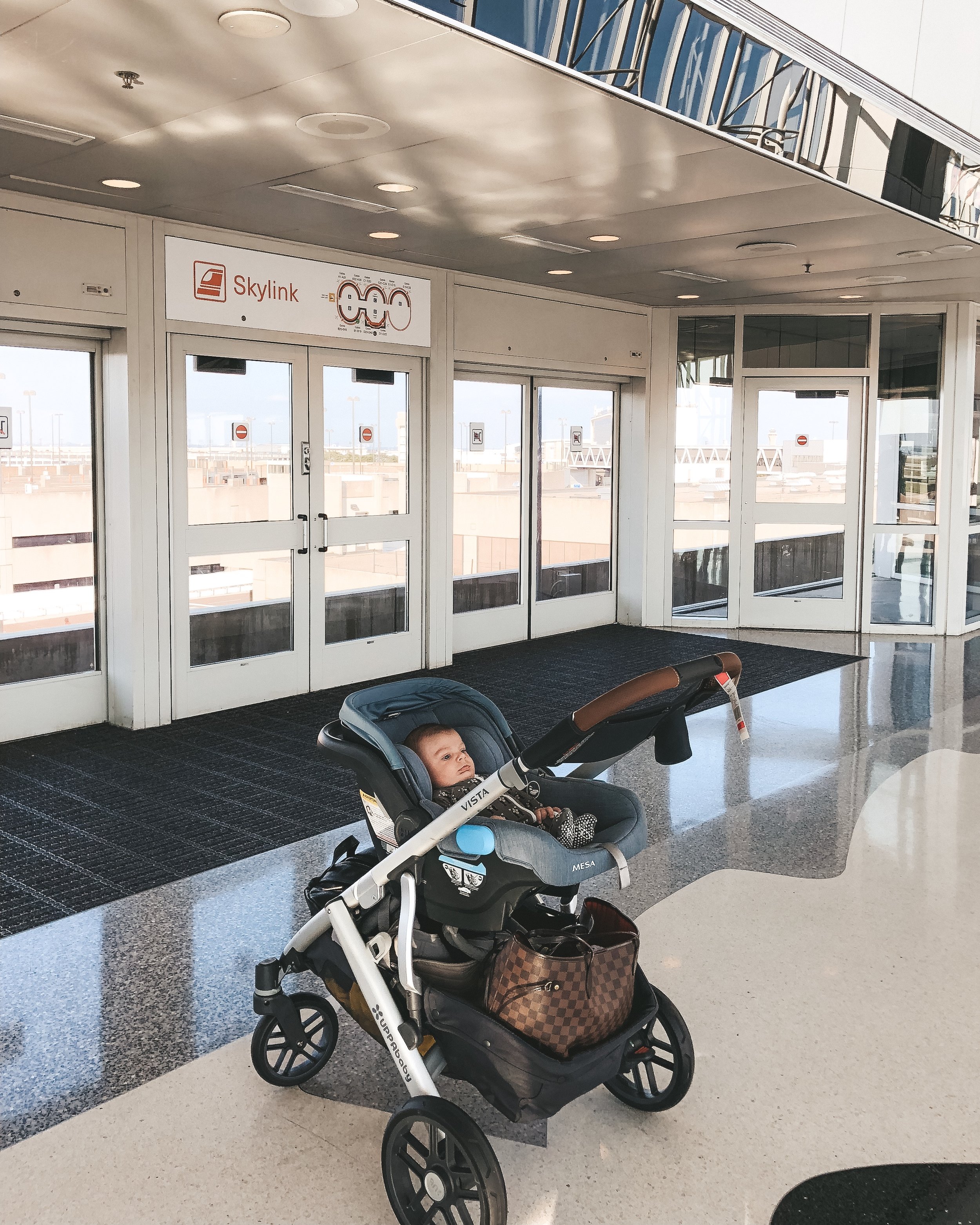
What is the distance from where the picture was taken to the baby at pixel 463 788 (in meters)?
2.58

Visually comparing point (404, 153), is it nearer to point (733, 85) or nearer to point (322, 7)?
point (733, 85)

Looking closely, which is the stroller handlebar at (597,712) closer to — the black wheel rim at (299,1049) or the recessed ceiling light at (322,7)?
the black wheel rim at (299,1049)

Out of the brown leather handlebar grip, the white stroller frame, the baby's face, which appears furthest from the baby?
the brown leather handlebar grip

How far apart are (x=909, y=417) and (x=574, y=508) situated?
289 centimetres

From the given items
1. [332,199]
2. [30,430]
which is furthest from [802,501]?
[30,430]

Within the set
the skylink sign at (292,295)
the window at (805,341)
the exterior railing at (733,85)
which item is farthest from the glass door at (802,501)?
the exterior railing at (733,85)

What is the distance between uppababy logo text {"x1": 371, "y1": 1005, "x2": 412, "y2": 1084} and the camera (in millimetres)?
2285

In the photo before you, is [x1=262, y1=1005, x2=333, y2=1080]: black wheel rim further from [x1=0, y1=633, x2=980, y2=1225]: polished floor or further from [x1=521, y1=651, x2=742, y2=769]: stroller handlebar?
[x1=521, y1=651, x2=742, y2=769]: stroller handlebar

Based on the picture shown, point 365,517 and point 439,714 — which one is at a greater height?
point 365,517

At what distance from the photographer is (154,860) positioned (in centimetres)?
424

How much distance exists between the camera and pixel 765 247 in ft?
22.7

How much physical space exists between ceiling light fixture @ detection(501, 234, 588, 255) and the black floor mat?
2.74m

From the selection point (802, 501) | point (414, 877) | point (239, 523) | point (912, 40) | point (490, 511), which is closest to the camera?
point (414, 877)

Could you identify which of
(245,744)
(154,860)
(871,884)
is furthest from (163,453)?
(871,884)
